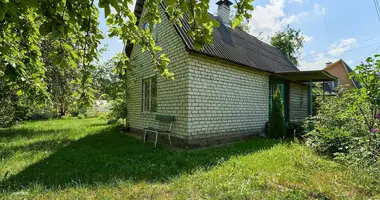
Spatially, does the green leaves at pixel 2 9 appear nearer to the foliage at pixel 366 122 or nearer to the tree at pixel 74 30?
the tree at pixel 74 30

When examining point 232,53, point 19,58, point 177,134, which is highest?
point 232,53

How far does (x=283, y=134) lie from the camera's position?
329 inches

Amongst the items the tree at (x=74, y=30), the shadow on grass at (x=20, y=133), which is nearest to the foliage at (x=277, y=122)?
the tree at (x=74, y=30)

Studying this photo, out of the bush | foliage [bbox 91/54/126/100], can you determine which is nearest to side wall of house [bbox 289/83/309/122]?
the bush

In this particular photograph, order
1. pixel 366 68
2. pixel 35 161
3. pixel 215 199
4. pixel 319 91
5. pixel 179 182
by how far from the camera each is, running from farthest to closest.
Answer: pixel 319 91 < pixel 35 161 < pixel 366 68 < pixel 179 182 < pixel 215 199

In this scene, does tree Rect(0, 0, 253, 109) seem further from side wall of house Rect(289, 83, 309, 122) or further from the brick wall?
side wall of house Rect(289, 83, 309, 122)

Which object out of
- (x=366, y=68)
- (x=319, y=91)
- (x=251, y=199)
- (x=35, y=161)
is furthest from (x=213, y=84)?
(x=319, y=91)

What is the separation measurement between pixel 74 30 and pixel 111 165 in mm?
3499

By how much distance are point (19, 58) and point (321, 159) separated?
227 inches

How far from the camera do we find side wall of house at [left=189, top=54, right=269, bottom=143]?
21.7ft

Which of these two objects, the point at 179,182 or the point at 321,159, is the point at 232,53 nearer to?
the point at 321,159

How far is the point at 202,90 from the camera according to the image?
6.79 m

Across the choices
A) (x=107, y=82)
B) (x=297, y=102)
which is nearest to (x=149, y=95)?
(x=107, y=82)

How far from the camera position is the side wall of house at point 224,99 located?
260 inches
